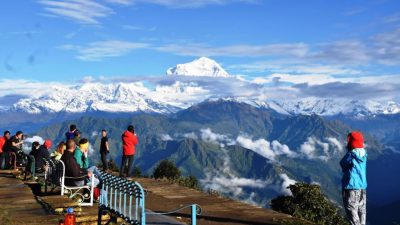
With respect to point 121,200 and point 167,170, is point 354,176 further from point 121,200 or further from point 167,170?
point 167,170

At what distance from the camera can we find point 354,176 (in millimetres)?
10062

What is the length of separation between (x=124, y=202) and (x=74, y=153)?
614 cm

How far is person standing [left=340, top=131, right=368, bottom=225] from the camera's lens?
1005 centimetres

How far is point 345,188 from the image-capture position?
33.2 feet

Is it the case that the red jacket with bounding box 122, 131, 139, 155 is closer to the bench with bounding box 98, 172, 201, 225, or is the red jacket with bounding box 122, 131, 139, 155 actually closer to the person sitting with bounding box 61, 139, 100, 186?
the person sitting with bounding box 61, 139, 100, 186

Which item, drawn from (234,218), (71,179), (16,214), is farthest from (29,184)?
(234,218)

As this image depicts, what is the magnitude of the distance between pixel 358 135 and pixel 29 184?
11220 millimetres

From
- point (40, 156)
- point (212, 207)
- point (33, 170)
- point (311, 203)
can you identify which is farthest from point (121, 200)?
point (311, 203)

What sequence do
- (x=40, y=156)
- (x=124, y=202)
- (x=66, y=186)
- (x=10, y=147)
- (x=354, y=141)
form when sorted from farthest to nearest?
1. (x=10, y=147)
2. (x=40, y=156)
3. (x=66, y=186)
4. (x=354, y=141)
5. (x=124, y=202)

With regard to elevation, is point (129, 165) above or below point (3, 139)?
below

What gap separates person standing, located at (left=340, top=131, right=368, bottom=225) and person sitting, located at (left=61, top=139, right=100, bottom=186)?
6.00 meters

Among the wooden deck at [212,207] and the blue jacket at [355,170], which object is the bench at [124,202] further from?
the blue jacket at [355,170]

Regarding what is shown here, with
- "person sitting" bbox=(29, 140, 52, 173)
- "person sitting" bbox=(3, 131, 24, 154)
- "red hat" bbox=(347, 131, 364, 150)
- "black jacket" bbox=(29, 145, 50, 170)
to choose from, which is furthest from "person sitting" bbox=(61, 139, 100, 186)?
"person sitting" bbox=(3, 131, 24, 154)

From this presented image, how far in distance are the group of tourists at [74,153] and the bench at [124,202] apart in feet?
2.21
